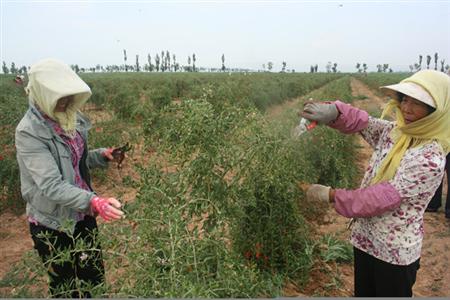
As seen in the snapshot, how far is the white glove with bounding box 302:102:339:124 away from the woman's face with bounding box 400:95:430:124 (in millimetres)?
418

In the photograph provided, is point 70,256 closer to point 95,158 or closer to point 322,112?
point 95,158

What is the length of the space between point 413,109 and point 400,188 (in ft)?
1.26

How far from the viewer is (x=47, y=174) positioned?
1783mm

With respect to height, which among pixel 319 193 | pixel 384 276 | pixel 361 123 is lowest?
pixel 384 276

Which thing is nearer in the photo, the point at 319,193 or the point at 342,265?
the point at 319,193

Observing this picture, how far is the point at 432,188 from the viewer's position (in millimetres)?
1820

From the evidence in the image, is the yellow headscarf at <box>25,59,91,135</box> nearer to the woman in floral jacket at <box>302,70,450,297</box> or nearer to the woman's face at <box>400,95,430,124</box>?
the woman in floral jacket at <box>302,70,450,297</box>

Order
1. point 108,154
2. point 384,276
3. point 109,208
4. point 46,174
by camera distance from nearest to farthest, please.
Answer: point 109,208, point 46,174, point 384,276, point 108,154

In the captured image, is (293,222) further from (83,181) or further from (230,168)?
(83,181)

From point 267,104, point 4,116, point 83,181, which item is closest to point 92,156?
point 83,181

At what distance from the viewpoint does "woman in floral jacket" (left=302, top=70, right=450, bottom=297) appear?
179cm

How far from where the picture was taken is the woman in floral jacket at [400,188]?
5.88ft

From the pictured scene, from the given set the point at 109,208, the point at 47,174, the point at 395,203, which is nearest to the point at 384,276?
the point at 395,203

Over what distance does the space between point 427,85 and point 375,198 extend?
57cm
